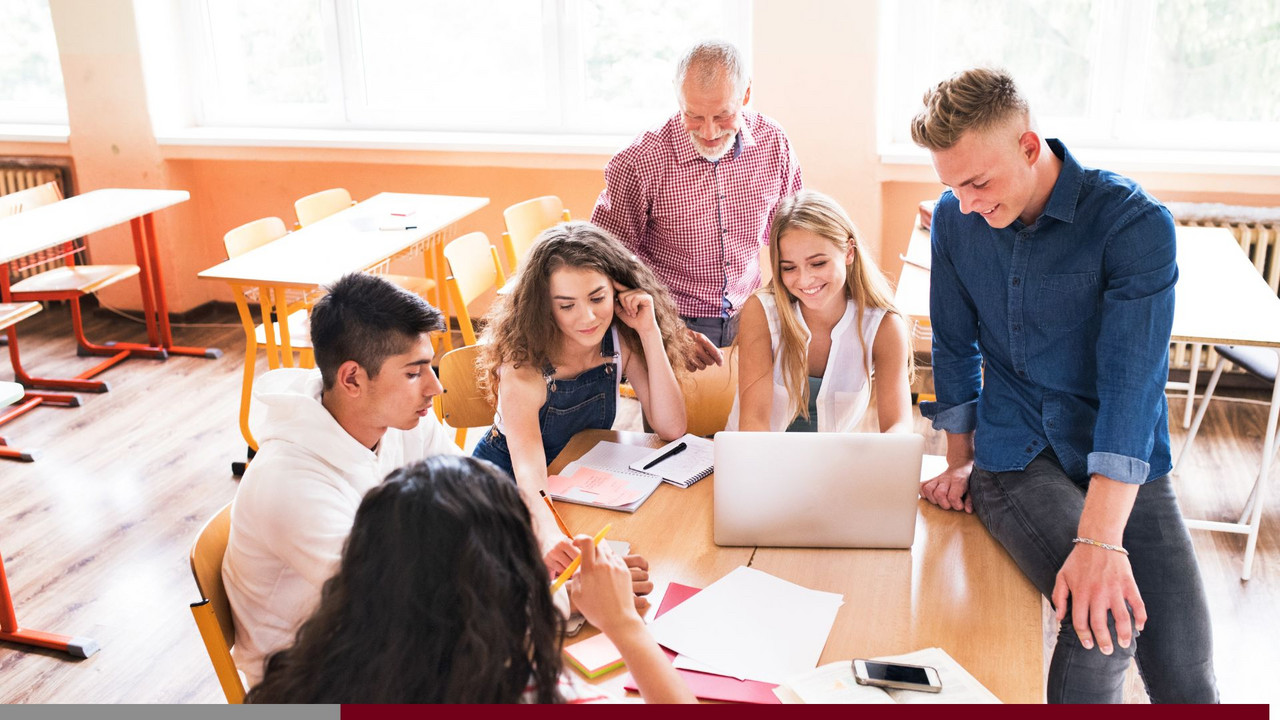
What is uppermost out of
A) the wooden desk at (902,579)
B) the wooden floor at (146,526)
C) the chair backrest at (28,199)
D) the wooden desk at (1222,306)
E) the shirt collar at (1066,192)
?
the shirt collar at (1066,192)

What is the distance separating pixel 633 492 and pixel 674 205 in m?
1.33

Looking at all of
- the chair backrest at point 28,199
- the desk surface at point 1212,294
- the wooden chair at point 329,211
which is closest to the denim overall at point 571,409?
the desk surface at point 1212,294

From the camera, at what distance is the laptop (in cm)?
186

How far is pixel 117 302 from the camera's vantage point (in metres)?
5.82

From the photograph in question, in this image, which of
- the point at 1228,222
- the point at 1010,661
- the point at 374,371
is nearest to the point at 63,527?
the point at 374,371

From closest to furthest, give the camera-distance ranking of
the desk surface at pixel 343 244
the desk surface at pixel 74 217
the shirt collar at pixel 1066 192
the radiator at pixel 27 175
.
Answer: the shirt collar at pixel 1066 192
the desk surface at pixel 343 244
the desk surface at pixel 74 217
the radiator at pixel 27 175

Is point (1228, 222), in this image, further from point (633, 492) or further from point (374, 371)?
point (374, 371)

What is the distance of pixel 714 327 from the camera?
3391mm

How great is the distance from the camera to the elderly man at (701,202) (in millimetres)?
3246

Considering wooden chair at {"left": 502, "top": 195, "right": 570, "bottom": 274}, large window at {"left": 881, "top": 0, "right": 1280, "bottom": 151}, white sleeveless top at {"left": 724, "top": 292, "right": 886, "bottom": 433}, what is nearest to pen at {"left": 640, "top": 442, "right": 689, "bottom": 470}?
white sleeveless top at {"left": 724, "top": 292, "right": 886, "bottom": 433}

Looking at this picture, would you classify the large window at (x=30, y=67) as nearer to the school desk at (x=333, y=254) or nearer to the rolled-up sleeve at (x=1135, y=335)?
the school desk at (x=333, y=254)

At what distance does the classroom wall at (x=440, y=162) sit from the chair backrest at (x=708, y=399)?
2.23 metres

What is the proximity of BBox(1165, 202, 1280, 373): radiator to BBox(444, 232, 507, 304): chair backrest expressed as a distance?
274 centimetres

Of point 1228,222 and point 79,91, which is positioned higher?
point 79,91
